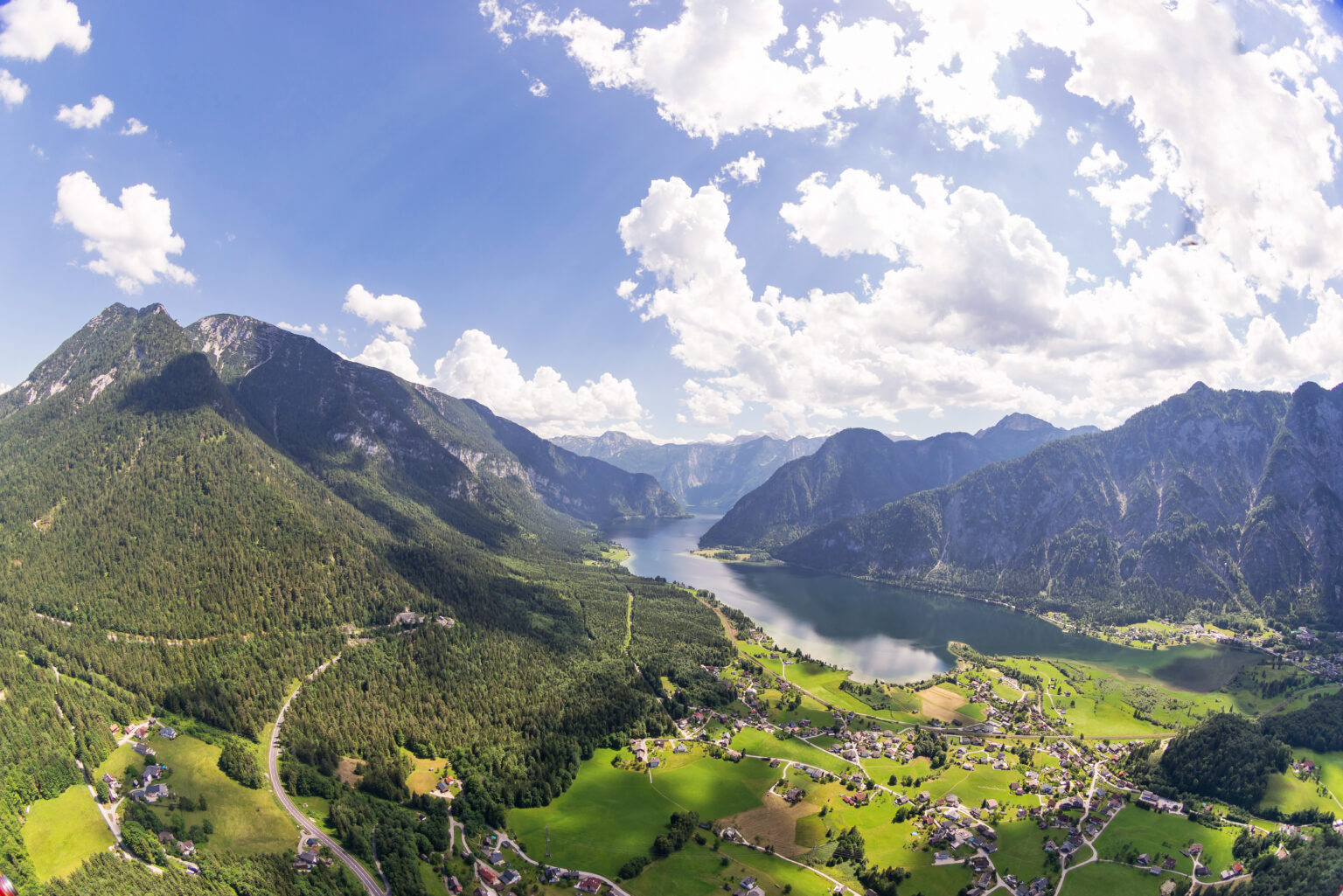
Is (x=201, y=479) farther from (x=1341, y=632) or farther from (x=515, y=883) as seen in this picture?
(x=1341, y=632)

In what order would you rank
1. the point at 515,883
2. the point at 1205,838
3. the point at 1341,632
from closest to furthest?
1. the point at 515,883
2. the point at 1205,838
3. the point at 1341,632

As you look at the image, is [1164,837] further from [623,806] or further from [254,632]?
[254,632]

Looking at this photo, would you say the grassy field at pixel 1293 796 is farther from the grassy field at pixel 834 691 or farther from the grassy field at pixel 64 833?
the grassy field at pixel 64 833

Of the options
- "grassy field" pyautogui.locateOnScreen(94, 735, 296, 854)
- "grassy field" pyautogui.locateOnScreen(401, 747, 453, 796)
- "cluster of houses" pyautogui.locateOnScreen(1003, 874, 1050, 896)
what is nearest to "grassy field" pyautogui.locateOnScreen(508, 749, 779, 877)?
"grassy field" pyautogui.locateOnScreen(401, 747, 453, 796)

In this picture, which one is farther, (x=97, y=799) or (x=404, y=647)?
(x=404, y=647)

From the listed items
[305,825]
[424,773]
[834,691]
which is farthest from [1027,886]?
[305,825]

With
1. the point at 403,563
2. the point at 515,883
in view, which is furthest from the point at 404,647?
the point at 515,883

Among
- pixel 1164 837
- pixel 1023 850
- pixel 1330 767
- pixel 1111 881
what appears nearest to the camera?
pixel 1111 881

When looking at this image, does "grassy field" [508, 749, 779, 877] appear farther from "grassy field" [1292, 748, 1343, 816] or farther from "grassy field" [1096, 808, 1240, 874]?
"grassy field" [1292, 748, 1343, 816]

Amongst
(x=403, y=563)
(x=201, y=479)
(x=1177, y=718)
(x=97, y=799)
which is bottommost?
(x=1177, y=718)
